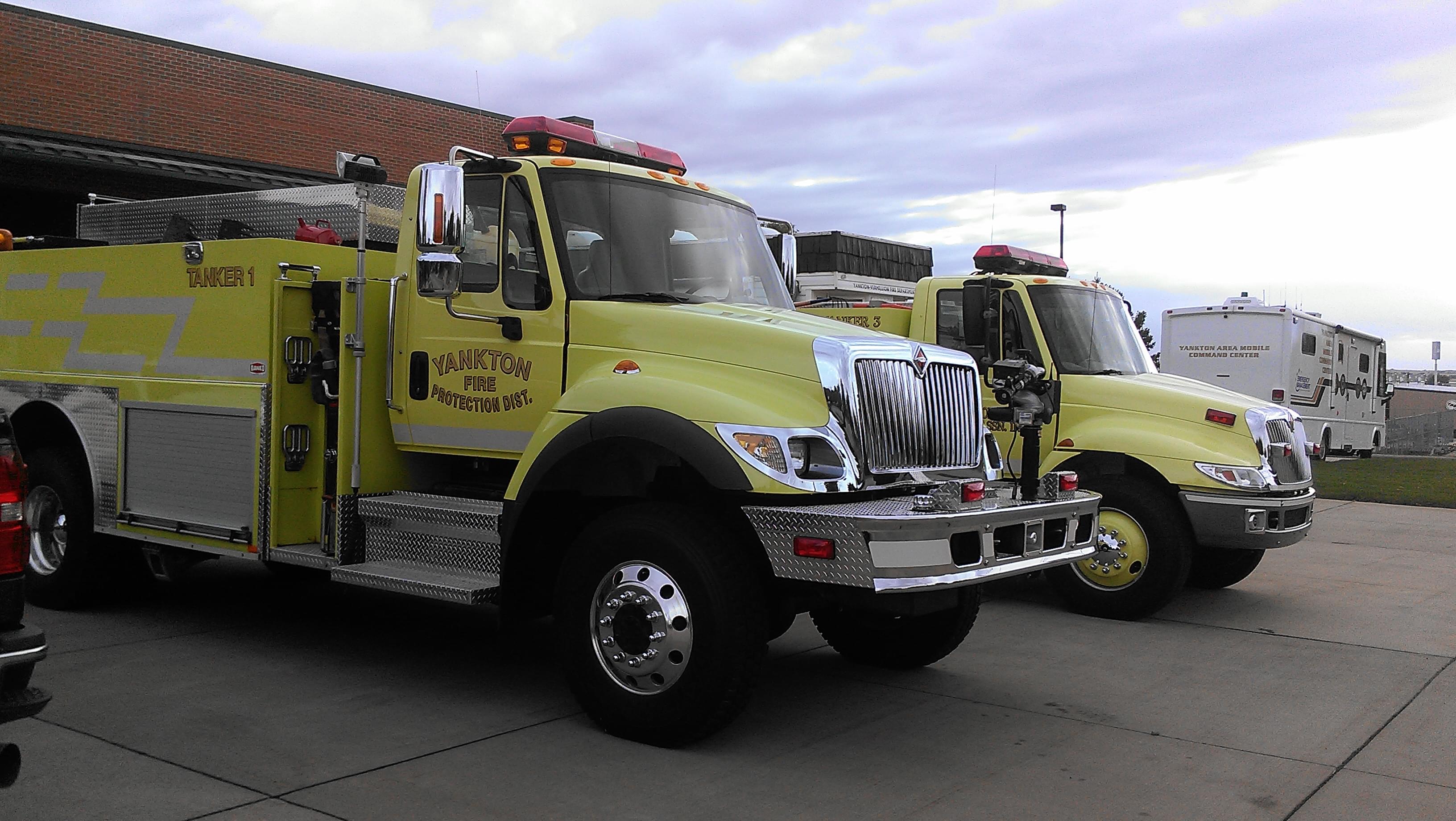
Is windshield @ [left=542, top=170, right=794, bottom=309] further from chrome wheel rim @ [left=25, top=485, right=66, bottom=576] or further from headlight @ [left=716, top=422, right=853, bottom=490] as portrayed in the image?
chrome wheel rim @ [left=25, top=485, right=66, bottom=576]

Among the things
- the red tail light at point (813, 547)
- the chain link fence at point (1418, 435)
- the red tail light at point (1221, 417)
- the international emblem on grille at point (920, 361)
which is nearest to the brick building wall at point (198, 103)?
the international emblem on grille at point (920, 361)

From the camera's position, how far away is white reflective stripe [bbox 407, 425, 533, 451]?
5.97 m

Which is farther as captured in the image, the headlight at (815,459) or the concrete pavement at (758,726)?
the headlight at (815,459)

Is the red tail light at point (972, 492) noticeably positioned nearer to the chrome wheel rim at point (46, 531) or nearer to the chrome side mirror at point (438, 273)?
the chrome side mirror at point (438, 273)

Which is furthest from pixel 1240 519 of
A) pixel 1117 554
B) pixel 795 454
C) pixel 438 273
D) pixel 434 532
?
pixel 438 273

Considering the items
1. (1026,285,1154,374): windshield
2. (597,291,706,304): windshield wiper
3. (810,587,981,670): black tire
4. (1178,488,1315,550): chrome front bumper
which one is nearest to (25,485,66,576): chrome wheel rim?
(597,291,706,304): windshield wiper

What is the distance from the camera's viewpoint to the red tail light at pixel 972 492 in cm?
513

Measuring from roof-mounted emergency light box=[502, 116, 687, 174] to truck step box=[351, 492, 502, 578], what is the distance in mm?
1856

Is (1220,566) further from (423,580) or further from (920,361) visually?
(423,580)

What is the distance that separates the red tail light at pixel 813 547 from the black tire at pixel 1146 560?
13.6 feet

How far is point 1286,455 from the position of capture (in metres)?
8.64

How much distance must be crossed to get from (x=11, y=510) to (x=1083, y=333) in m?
7.41

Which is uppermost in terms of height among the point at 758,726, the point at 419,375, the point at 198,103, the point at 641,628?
the point at 198,103

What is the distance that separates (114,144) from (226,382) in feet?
41.6
